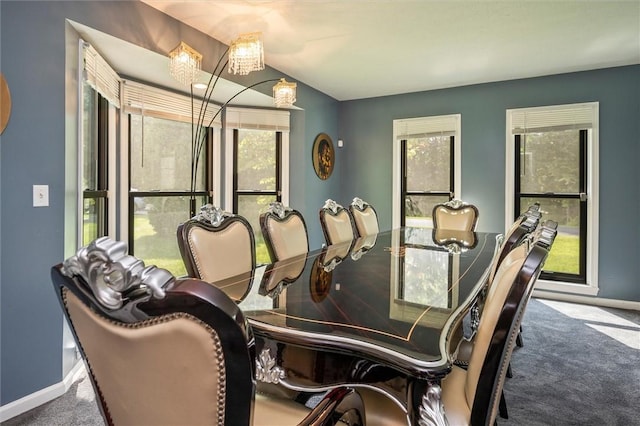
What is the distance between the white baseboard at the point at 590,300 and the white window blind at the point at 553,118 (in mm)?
1808

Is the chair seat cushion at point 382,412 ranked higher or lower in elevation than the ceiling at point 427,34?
lower

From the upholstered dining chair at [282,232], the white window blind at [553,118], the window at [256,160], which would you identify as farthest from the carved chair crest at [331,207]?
the white window blind at [553,118]

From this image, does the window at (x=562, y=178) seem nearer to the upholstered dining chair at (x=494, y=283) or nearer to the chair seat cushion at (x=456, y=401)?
the upholstered dining chair at (x=494, y=283)

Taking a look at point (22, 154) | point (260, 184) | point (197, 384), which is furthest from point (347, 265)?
point (260, 184)

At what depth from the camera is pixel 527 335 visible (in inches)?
119

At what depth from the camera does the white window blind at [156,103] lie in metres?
3.17

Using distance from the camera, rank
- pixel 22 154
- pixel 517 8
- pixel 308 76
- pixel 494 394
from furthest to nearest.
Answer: pixel 308 76, pixel 517 8, pixel 22 154, pixel 494 394

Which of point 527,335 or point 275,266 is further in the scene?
point 527,335

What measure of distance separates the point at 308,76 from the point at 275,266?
283 centimetres

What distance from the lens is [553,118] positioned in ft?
13.2

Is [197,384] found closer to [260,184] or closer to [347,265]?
[347,265]

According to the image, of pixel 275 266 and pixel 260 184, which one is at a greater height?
pixel 260 184

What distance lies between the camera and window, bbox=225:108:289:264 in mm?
4211

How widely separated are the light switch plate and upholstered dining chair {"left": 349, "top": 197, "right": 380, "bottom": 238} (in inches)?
88.9
